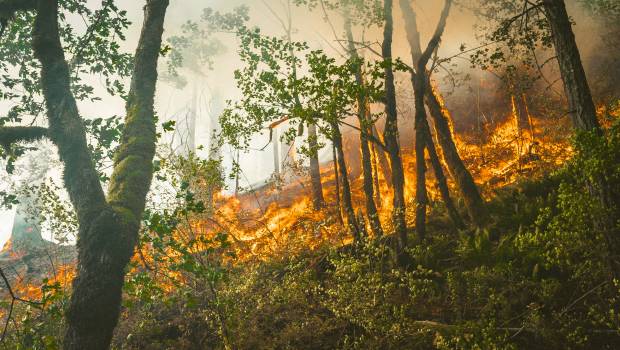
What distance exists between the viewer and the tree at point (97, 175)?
12.0ft

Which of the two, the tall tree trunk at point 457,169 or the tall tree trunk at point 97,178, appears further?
the tall tree trunk at point 457,169

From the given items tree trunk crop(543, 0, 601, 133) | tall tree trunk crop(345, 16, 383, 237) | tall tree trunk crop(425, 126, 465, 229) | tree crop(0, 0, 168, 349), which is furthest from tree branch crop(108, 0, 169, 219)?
tall tree trunk crop(425, 126, 465, 229)

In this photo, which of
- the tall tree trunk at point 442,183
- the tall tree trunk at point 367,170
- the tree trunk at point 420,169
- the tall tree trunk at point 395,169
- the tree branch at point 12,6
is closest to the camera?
the tree branch at point 12,6

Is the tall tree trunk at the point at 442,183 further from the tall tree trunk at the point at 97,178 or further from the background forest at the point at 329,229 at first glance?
the tall tree trunk at the point at 97,178

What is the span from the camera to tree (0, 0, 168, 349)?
366cm

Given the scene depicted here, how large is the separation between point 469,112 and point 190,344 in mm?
19499

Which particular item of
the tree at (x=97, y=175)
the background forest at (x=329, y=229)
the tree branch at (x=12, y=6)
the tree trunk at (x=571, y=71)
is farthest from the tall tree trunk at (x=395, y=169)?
the tree branch at (x=12, y=6)

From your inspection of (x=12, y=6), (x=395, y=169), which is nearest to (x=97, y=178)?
(x=12, y=6)

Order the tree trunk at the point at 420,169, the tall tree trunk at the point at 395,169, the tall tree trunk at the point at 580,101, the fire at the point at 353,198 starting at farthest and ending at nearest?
the fire at the point at 353,198, the tree trunk at the point at 420,169, the tall tree trunk at the point at 395,169, the tall tree trunk at the point at 580,101

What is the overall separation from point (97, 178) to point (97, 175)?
0.08m

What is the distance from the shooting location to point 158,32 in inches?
205

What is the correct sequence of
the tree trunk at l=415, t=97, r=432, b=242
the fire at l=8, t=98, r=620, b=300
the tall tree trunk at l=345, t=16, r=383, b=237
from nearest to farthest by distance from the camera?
the tall tree trunk at l=345, t=16, r=383, b=237, the tree trunk at l=415, t=97, r=432, b=242, the fire at l=8, t=98, r=620, b=300

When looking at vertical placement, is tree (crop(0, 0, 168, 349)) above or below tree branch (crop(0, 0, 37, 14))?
below

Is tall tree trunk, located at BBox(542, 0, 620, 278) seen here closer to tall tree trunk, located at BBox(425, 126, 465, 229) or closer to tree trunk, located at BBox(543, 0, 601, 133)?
tree trunk, located at BBox(543, 0, 601, 133)
